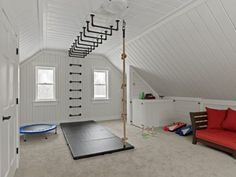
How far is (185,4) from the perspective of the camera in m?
2.62

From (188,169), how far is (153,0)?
2.69 metres

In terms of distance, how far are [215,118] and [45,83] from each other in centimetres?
532

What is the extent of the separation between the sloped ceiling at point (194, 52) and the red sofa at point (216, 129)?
624mm

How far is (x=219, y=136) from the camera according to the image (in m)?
3.30

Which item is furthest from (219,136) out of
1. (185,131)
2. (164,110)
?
(164,110)

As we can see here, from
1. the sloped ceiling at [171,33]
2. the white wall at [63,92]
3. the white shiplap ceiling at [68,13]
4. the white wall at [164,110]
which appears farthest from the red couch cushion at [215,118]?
the white wall at [63,92]

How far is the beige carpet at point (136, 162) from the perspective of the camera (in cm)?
249

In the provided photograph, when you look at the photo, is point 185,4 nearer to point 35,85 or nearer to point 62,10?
point 62,10

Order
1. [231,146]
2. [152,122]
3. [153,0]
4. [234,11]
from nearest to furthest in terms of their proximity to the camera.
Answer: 1. [234,11]
2. [153,0]
3. [231,146]
4. [152,122]

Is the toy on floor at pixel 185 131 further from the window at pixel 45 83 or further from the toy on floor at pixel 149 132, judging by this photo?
the window at pixel 45 83

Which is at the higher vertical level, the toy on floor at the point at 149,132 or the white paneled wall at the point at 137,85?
the white paneled wall at the point at 137,85

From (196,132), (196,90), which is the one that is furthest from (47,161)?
(196,90)

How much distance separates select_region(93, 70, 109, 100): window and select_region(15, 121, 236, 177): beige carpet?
10.0 ft

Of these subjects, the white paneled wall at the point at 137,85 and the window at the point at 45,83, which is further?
the white paneled wall at the point at 137,85
